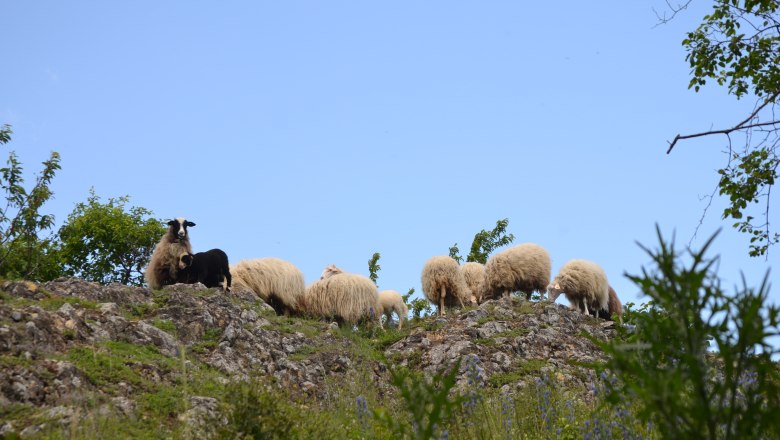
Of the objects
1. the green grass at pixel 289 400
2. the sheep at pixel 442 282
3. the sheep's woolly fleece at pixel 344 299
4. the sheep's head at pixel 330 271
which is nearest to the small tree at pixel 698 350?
the green grass at pixel 289 400

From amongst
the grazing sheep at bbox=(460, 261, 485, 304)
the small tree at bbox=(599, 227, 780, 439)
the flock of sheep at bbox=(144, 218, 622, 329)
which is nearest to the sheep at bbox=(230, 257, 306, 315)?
the flock of sheep at bbox=(144, 218, 622, 329)

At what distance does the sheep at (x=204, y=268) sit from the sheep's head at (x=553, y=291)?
9.43 meters

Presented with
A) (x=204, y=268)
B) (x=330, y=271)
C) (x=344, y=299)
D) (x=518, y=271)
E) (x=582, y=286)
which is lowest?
(x=204, y=268)

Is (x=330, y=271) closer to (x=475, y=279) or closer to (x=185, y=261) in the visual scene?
(x=475, y=279)

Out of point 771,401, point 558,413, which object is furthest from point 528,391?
point 771,401

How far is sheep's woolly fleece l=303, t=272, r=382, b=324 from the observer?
17.9 meters

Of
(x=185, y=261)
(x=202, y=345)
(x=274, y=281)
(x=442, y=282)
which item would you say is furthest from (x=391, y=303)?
(x=202, y=345)

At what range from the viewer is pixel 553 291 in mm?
20906

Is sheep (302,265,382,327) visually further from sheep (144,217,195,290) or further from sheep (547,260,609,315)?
sheep (547,260,609,315)

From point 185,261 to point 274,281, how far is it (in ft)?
8.57

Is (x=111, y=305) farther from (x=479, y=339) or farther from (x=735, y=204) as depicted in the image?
(x=735, y=204)

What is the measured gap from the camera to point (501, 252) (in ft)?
70.4

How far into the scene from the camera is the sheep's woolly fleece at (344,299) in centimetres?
1789

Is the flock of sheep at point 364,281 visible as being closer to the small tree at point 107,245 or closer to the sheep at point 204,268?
the sheep at point 204,268
